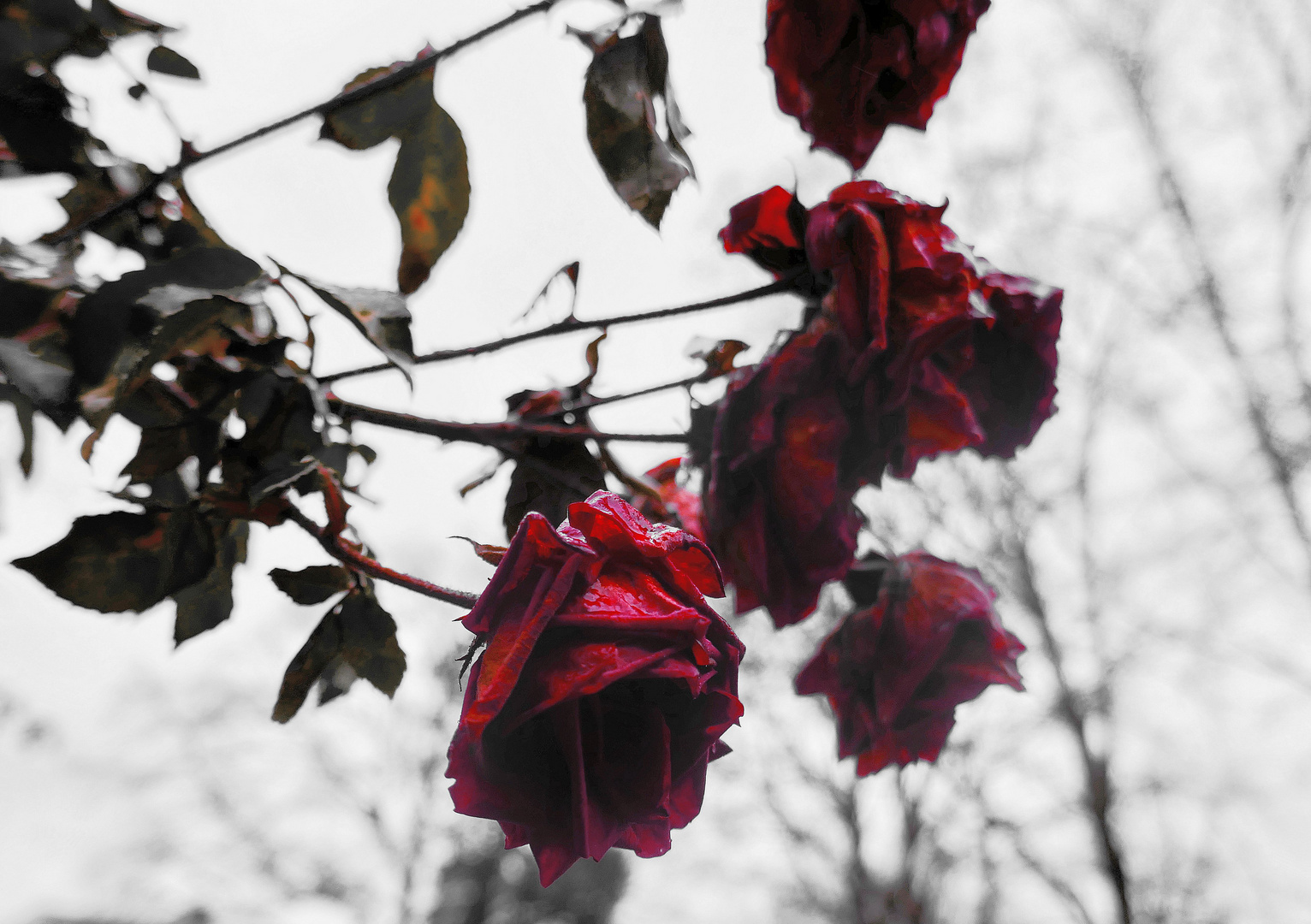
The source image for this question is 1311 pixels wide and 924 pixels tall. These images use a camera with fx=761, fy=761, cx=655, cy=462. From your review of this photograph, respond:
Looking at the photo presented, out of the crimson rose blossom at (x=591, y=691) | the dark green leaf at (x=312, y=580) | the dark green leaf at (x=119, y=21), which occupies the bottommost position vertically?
the crimson rose blossom at (x=591, y=691)

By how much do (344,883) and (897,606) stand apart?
800 centimetres

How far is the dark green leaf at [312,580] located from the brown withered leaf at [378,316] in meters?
0.09

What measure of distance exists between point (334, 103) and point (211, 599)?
0.79ft

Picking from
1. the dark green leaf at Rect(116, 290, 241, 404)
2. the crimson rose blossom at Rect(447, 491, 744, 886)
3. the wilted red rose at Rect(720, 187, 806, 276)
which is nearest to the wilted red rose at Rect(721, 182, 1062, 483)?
the wilted red rose at Rect(720, 187, 806, 276)

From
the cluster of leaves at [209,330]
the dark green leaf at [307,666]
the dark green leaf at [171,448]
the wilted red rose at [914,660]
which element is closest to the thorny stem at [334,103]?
the cluster of leaves at [209,330]

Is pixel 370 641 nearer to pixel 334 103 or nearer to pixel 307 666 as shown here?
pixel 307 666

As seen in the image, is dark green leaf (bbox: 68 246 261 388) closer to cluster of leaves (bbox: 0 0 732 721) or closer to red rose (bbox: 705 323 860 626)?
cluster of leaves (bbox: 0 0 732 721)

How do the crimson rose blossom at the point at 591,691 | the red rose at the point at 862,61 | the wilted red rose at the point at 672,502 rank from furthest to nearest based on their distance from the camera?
the wilted red rose at the point at 672,502
the red rose at the point at 862,61
the crimson rose blossom at the point at 591,691

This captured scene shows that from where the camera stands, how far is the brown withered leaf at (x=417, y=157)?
351 millimetres

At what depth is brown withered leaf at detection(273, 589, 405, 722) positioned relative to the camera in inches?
13.0

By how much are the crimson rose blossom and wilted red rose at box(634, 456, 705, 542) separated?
16 centimetres

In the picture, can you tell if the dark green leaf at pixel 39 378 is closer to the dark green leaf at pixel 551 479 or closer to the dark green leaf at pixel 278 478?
the dark green leaf at pixel 278 478

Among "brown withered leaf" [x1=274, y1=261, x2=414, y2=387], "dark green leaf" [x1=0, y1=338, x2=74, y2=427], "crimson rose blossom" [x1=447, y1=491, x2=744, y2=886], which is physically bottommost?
"crimson rose blossom" [x1=447, y1=491, x2=744, y2=886]

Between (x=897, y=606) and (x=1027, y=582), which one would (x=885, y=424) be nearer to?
(x=897, y=606)
